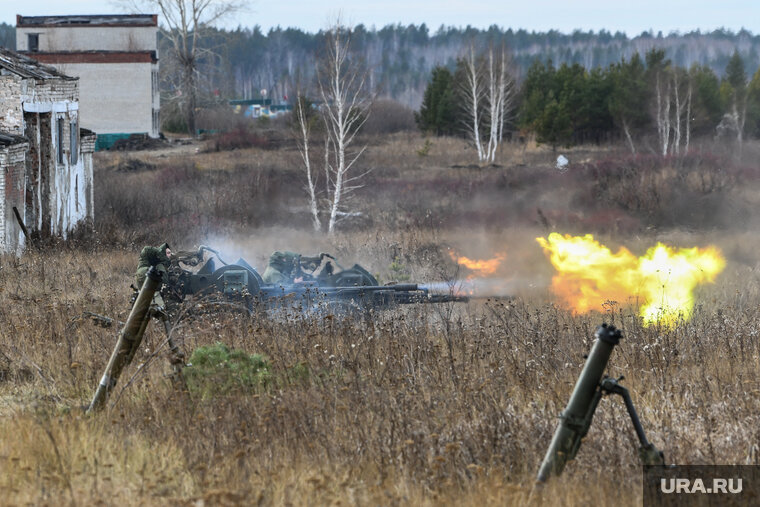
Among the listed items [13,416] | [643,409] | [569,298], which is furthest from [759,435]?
[569,298]

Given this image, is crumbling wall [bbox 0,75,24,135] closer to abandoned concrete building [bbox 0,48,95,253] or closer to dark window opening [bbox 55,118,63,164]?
abandoned concrete building [bbox 0,48,95,253]

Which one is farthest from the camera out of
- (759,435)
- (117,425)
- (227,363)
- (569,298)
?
(569,298)

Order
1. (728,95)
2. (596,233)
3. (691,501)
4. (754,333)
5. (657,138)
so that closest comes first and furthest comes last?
(691,501), (754,333), (596,233), (657,138), (728,95)

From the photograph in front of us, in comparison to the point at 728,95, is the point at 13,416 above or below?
below

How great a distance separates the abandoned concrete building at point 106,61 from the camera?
2047 inches

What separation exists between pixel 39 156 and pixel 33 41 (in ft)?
123

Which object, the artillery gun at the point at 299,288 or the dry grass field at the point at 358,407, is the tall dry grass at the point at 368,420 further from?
the artillery gun at the point at 299,288

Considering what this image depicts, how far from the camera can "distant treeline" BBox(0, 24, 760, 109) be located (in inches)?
5561

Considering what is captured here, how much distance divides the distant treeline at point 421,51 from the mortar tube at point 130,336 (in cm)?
12040

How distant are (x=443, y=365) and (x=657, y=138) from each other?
4501 cm

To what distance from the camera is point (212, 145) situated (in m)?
50.9

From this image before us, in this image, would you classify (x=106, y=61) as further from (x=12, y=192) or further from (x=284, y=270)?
(x=284, y=270)

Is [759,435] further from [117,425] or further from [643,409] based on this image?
[117,425]

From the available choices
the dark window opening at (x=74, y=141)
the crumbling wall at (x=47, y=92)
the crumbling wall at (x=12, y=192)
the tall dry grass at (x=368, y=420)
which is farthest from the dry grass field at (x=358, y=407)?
the dark window opening at (x=74, y=141)
